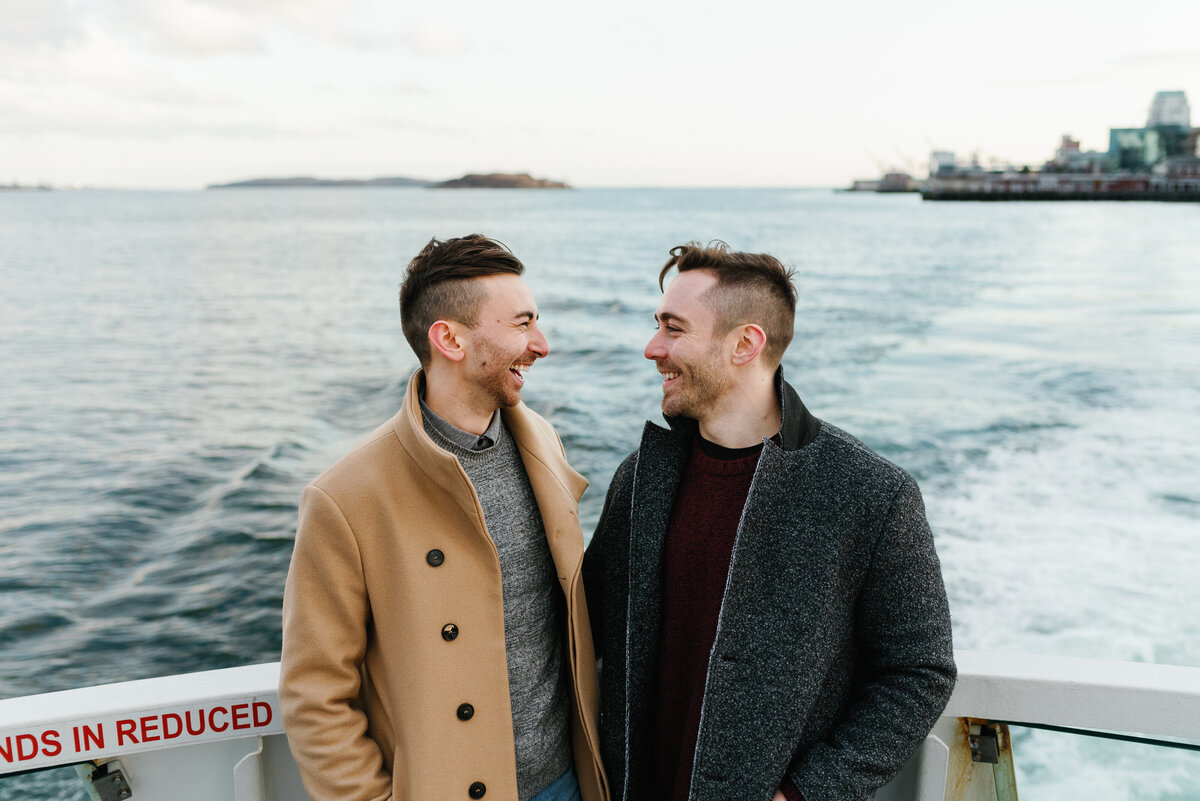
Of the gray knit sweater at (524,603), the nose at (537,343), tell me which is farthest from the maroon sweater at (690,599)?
the nose at (537,343)

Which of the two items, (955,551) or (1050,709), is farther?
(955,551)

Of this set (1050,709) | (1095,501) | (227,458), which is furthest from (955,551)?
(227,458)

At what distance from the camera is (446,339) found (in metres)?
1.98

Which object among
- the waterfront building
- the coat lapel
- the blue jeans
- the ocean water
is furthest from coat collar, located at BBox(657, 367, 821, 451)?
the waterfront building

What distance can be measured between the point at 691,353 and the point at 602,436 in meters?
9.74

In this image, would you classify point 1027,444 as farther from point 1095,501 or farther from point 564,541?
point 564,541

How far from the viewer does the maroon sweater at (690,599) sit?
1.84 meters

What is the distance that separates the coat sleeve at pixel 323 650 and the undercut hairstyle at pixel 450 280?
0.46 m

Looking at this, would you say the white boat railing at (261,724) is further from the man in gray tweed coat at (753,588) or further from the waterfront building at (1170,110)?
the waterfront building at (1170,110)

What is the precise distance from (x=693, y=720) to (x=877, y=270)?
113 ft

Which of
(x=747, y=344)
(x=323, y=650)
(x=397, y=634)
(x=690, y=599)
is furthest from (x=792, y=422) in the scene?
(x=323, y=650)

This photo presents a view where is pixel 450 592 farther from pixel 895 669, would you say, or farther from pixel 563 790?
pixel 895 669

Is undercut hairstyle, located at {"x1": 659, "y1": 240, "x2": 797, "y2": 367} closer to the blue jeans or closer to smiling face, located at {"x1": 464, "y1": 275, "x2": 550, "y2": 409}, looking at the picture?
smiling face, located at {"x1": 464, "y1": 275, "x2": 550, "y2": 409}

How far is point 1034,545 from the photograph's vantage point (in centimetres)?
789
